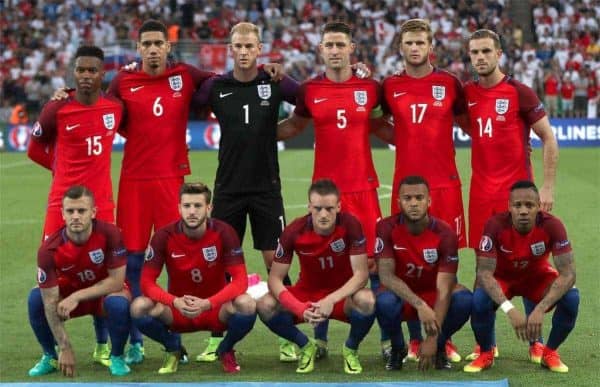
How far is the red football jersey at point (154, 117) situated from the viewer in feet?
26.8

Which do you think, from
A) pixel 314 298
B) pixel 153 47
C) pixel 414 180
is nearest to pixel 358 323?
pixel 314 298

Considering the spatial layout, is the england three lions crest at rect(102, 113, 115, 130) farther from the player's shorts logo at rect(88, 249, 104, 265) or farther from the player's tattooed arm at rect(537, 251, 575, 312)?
the player's tattooed arm at rect(537, 251, 575, 312)

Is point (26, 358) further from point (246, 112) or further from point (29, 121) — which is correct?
point (29, 121)

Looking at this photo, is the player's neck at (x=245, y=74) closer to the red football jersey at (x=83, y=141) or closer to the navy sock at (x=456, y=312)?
the red football jersey at (x=83, y=141)

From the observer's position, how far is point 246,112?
816 cm

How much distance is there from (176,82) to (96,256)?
140 cm

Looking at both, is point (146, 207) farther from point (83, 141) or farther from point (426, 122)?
point (426, 122)

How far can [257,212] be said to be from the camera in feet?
27.1

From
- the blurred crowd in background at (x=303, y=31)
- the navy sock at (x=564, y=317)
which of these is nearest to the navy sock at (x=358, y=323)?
the navy sock at (x=564, y=317)

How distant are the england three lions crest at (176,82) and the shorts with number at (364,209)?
135 centimetres

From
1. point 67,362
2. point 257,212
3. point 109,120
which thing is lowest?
point 67,362

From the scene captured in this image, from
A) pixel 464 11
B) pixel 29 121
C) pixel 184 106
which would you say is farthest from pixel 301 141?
pixel 184 106

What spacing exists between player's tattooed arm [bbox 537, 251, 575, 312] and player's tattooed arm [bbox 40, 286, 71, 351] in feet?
9.80

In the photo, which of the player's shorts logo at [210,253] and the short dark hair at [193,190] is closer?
the short dark hair at [193,190]
